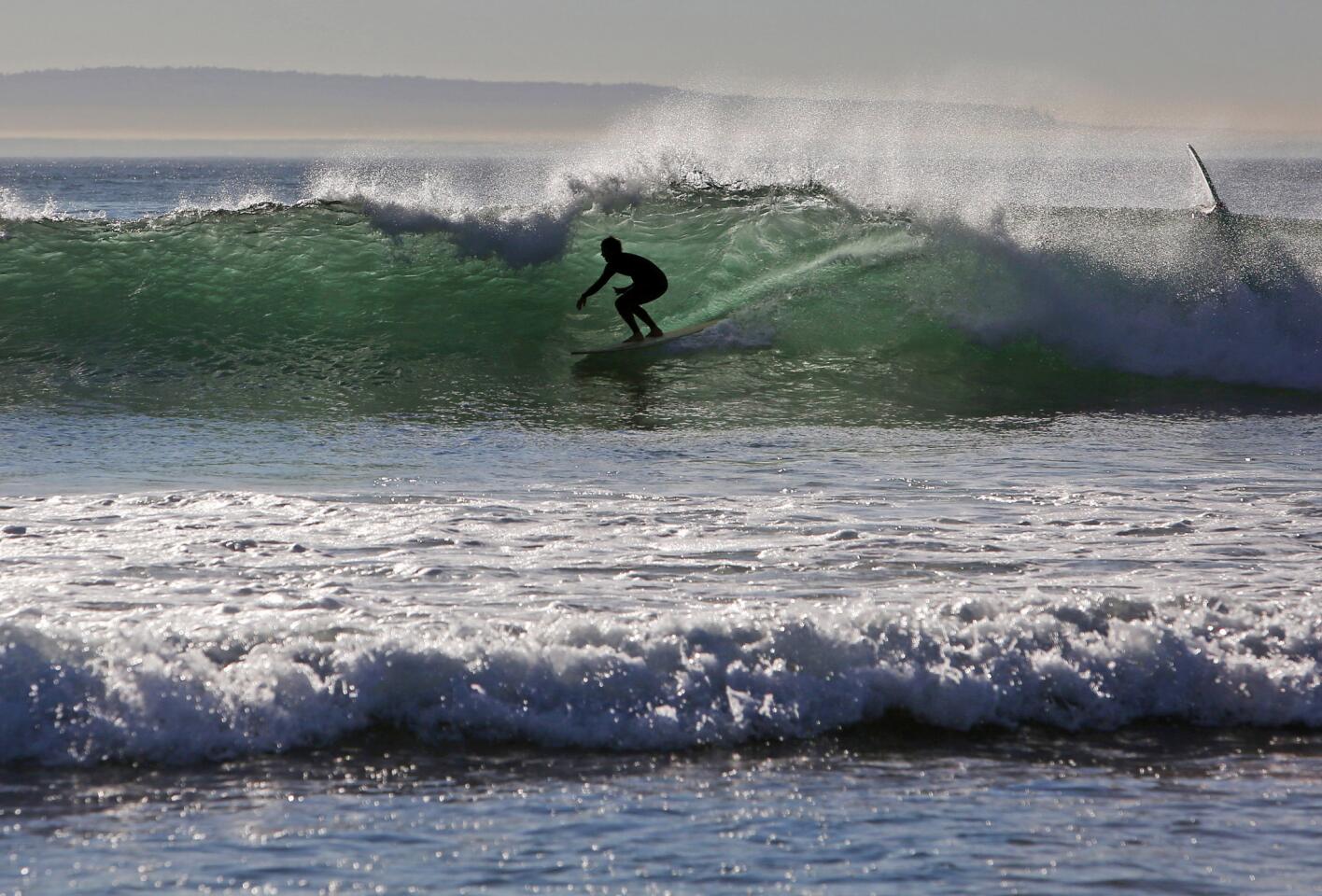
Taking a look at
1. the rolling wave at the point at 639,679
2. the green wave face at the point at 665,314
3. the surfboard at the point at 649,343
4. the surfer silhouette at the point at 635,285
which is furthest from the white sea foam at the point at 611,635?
the surfboard at the point at 649,343

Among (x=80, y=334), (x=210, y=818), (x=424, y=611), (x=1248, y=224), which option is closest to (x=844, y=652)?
(x=424, y=611)

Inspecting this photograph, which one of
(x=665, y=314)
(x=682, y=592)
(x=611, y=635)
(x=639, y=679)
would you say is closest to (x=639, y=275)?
(x=665, y=314)

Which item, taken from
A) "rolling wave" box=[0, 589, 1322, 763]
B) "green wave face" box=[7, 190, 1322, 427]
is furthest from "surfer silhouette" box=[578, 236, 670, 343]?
"rolling wave" box=[0, 589, 1322, 763]

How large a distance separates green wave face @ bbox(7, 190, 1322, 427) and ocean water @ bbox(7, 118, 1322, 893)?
73 mm

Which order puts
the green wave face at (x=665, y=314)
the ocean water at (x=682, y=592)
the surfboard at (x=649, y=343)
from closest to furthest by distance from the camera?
1. the ocean water at (x=682, y=592)
2. the green wave face at (x=665, y=314)
3. the surfboard at (x=649, y=343)

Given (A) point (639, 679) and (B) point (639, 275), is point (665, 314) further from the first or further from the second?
(A) point (639, 679)

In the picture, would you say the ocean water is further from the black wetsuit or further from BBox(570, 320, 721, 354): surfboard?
the black wetsuit

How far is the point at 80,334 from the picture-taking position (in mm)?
13000

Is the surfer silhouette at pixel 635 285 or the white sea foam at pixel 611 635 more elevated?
the surfer silhouette at pixel 635 285

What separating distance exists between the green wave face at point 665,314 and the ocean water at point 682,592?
0.07 meters

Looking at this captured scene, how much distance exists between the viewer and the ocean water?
12.3 ft

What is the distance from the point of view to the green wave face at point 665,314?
11570 millimetres

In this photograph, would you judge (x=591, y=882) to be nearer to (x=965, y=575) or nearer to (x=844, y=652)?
(x=844, y=652)

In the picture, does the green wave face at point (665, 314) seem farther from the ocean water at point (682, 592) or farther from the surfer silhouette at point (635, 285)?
the surfer silhouette at point (635, 285)
